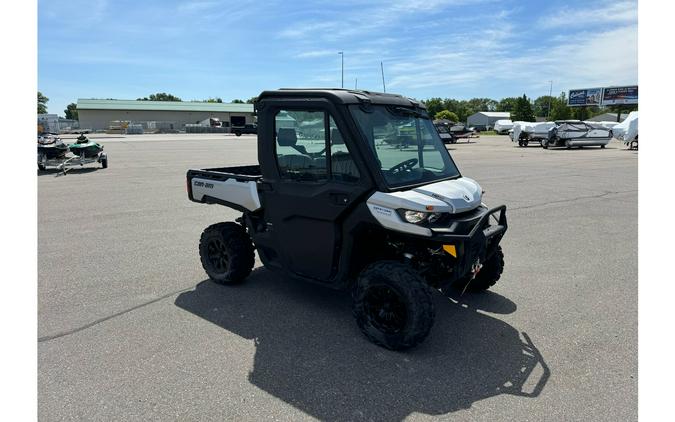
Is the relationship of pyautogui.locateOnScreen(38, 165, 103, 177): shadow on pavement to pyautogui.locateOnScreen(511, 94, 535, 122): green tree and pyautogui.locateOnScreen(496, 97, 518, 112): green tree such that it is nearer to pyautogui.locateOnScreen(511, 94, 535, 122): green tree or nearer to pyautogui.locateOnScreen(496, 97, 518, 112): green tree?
pyautogui.locateOnScreen(511, 94, 535, 122): green tree

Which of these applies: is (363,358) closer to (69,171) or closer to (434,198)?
(434,198)

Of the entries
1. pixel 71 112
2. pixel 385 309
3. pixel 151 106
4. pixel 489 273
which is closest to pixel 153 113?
pixel 151 106

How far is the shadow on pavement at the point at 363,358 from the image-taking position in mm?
3045

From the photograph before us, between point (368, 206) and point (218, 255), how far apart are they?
2.32 meters

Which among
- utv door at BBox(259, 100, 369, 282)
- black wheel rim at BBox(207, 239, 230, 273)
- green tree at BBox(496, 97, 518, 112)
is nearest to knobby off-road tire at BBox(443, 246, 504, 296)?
utv door at BBox(259, 100, 369, 282)

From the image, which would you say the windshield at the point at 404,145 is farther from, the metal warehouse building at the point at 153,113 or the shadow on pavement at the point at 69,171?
the metal warehouse building at the point at 153,113

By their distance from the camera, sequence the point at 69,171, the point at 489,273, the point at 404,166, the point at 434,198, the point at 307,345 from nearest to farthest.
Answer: the point at 434,198
the point at 307,345
the point at 404,166
the point at 489,273
the point at 69,171

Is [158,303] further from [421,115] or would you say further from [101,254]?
[421,115]

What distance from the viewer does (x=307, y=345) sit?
12.3ft

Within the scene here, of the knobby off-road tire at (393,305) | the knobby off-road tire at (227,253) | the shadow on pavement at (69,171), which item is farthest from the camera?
the shadow on pavement at (69,171)

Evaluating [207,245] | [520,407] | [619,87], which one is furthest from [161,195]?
[619,87]

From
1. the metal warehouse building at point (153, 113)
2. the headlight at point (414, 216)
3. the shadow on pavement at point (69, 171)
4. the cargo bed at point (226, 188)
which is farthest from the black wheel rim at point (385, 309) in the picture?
the metal warehouse building at point (153, 113)

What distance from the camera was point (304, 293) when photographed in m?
4.89

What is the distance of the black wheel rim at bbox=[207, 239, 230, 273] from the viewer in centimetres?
507
